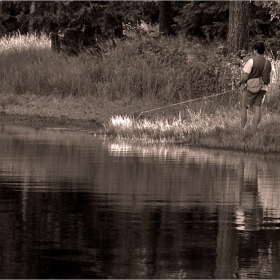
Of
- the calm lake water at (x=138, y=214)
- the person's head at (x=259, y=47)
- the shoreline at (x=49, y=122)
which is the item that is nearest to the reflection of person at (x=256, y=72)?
the person's head at (x=259, y=47)

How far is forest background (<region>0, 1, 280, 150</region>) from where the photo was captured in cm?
2530

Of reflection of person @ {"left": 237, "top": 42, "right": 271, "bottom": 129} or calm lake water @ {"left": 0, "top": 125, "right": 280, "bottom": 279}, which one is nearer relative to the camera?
calm lake water @ {"left": 0, "top": 125, "right": 280, "bottom": 279}

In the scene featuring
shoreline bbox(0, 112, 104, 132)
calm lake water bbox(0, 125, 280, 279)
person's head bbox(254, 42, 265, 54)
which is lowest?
calm lake water bbox(0, 125, 280, 279)

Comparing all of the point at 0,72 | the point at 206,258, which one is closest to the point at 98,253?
the point at 206,258

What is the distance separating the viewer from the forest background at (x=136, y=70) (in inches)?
996

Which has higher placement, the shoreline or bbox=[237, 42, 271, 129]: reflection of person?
bbox=[237, 42, 271, 129]: reflection of person

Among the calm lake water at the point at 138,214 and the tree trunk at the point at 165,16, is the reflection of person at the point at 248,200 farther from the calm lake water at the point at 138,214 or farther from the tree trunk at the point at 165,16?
the tree trunk at the point at 165,16

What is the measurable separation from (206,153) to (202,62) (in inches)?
417

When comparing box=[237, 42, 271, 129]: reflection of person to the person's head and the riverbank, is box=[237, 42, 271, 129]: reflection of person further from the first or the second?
the riverbank

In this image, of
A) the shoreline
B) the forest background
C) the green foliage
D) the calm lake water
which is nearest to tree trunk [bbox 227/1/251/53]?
the forest background

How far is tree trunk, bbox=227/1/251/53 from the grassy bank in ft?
2.45

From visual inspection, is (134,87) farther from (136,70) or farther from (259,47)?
(259,47)

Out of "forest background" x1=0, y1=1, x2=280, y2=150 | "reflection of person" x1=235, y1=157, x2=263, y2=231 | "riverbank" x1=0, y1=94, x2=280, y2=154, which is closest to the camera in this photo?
"reflection of person" x1=235, y1=157, x2=263, y2=231

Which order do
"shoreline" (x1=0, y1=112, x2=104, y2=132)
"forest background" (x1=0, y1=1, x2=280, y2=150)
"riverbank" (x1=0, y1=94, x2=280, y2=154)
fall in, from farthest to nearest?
"shoreline" (x1=0, y1=112, x2=104, y2=132), "forest background" (x1=0, y1=1, x2=280, y2=150), "riverbank" (x1=0, y1=94, x2=280, y2=154)
